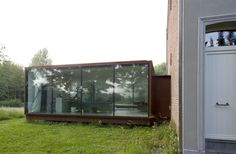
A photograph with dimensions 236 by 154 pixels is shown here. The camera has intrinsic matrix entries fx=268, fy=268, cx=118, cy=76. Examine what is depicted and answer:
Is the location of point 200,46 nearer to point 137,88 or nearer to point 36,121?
point 137,88

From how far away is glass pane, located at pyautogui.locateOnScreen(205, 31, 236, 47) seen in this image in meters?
5.71

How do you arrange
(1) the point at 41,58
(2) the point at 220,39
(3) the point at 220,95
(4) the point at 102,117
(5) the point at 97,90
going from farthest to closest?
(1) the point at 41,58 < (5) the point at 97,90 < (4) the point at 102,117 < (2) the point at 220,39 < (3) the point at 220,95

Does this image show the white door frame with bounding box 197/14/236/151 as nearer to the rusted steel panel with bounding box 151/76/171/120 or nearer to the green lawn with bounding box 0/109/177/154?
the green lawn with bounding box 0/109/177/154

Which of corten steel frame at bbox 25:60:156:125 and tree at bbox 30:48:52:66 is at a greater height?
tree at bbox 30:48:52:66

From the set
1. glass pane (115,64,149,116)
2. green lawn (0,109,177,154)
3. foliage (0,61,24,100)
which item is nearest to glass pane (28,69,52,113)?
green lawn (0,109,177,154)

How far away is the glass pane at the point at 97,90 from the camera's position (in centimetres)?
1162

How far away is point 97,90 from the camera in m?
11.9

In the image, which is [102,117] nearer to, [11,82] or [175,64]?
[175,64]

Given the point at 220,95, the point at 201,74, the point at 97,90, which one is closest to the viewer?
the point at 201,74

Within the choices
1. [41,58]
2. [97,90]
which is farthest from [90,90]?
[41,58]

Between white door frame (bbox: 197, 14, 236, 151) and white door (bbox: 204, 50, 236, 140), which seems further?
white door (bbox: 204, 50, 236, 140)

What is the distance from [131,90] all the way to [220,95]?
584 centimetres

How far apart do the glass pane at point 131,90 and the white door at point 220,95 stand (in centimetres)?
521

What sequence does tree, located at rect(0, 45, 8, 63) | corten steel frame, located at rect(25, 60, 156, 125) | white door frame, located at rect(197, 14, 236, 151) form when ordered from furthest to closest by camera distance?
tree, located at rect(0, 45, 8, 63)
corten steel frame, located at rect(25, 60, 156, 125)
white door frame, located at rect(197, 14, 236, 151)
